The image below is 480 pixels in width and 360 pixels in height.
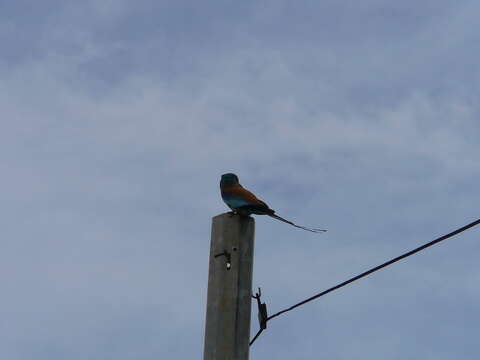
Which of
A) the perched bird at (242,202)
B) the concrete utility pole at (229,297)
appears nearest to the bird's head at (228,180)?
the perched bird at (242,202)

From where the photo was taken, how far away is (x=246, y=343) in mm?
7973

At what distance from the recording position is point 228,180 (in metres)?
9.34

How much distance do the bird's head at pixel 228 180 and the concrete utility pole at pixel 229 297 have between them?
1.11m

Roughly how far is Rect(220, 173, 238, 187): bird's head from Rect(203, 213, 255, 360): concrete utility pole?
43.7 inches

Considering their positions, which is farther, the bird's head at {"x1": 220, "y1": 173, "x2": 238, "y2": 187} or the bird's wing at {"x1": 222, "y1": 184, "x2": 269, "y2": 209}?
the bird's head at {"x1": 220, "y1": 173, "x2": 238, "y2": 187}

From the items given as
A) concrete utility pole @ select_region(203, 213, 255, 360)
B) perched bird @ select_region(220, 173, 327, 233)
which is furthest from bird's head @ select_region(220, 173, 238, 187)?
concrete utility pole @ select_region(203, 213, 255, 360)

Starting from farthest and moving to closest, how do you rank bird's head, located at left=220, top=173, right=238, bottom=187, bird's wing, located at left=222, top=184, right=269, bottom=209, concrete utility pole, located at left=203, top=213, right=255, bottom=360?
bird's head, located at left=220, top=173, right=238, bottom=187, bird's wing, located at left=222, top=184, right=269, bottom=209, concrete utility pole, located at left=203, top=213, right=255, bottom=360

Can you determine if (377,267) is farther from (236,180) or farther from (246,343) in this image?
(236,180)

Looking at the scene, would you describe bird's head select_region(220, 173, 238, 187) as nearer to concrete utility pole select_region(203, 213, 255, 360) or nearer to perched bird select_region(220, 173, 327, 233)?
perched bird select_region(220, 173, 327, 233)

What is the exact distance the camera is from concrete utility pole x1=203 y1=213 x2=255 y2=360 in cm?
793

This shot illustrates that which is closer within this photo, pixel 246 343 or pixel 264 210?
pixel 246 343

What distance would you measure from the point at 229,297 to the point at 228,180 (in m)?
1.61

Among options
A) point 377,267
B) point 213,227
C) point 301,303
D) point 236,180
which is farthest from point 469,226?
point 236,180

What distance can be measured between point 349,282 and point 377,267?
1.01 ft
